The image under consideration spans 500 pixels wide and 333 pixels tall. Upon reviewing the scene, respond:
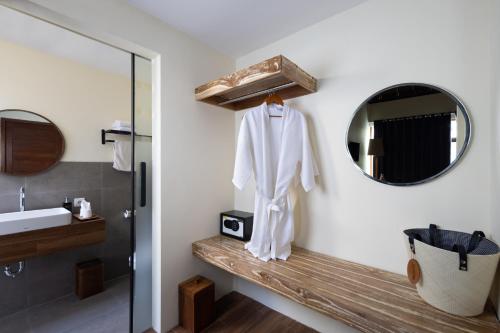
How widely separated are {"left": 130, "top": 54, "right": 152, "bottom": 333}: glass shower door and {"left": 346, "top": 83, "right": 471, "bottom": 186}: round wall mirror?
59.8 inches

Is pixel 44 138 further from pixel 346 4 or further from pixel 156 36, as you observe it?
pixel 346 4

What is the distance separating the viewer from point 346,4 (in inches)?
56.9

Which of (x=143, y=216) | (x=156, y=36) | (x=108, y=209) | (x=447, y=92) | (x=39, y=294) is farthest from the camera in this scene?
(x=108, y=209)

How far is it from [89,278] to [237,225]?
167 centimetres

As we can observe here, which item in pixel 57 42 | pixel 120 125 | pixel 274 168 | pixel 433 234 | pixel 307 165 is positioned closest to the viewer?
pixel 433 234

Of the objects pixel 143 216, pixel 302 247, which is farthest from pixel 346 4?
pixel 143 216

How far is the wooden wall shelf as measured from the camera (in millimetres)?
1327

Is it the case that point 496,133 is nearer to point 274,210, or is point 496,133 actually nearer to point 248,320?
point 274,210

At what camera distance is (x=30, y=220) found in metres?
1.71

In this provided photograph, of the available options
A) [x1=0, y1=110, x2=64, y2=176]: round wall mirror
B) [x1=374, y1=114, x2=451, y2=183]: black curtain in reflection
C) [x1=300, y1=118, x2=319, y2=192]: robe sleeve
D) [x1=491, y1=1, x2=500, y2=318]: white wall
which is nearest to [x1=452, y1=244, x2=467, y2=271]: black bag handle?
[x1=491, y1=1, x2=500, y2=318]: white wall

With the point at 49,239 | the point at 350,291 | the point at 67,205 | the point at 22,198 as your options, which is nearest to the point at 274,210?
the point at 350,291

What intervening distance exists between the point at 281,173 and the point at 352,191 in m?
0.50

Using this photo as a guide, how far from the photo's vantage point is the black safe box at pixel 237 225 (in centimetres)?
184

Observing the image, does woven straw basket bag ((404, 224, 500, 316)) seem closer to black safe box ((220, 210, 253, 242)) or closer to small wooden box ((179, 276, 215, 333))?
black safe box ((220, 210, 253, 242))
